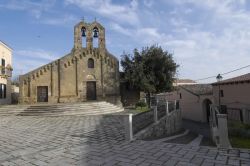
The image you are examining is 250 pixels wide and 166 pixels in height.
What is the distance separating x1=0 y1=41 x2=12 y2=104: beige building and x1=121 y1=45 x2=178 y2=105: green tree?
1362 cm

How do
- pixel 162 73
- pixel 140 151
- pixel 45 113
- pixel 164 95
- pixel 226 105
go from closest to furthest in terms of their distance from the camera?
pixel 140 151 < pixel 45 113 < pixel 226 105 < pixel 162 73 < pixel 164 95

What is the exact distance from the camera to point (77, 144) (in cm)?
860

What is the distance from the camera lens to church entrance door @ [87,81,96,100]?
28562 mm

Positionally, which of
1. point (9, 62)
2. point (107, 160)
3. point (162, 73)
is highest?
point (9, 62)

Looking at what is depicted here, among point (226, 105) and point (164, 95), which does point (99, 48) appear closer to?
point (226, 105)

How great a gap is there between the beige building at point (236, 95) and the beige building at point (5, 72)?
76.9 feet

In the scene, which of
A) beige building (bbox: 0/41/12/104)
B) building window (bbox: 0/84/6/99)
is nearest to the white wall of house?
beige building (bbox: 0/41/12/104)

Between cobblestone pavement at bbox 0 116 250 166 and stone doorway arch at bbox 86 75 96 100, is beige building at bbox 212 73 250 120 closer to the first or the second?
cobblestone pavement at bbox 0 116 250 166

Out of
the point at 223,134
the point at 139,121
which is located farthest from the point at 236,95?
the point at 223,134

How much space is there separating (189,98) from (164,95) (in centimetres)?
1054

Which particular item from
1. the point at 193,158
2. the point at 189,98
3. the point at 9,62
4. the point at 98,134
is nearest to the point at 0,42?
the point at 9,62

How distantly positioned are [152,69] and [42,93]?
41.9 ft

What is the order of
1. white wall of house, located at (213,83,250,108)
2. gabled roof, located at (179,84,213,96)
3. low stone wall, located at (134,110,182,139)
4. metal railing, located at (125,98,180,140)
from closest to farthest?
metal railing, located at (125,98,180,140) < low stone wall, located at (134,110,182,139) < white wall of house, located at (213,83,250,108) < gabled roof, located at (179,84,213,96)

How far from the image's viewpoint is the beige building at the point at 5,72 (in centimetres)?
2727
